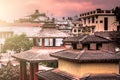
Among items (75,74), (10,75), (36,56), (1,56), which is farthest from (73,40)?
(1,56)

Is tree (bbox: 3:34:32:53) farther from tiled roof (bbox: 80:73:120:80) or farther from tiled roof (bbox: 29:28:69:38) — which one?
tiled roof (bbox: 80:73:120:80)

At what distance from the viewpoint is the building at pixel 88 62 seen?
64.1ft

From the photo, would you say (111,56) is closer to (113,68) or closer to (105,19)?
(113,68)

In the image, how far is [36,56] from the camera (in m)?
28.4

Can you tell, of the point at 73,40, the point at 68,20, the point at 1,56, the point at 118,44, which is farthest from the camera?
the point at 68,20

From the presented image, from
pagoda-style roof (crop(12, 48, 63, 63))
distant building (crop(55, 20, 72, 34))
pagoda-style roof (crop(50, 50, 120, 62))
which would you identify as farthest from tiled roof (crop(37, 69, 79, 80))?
distant building (crop(55, 20, 72, 34))

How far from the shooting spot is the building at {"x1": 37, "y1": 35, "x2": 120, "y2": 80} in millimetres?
19547

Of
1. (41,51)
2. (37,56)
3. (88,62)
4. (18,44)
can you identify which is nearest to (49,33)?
(41,51)

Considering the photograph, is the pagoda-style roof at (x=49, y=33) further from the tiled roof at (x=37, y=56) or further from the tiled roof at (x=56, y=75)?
the tiled roof at (x=56, y=75)

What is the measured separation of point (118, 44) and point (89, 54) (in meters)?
35.7

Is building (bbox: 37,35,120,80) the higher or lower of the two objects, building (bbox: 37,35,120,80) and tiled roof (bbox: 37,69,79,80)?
the higher

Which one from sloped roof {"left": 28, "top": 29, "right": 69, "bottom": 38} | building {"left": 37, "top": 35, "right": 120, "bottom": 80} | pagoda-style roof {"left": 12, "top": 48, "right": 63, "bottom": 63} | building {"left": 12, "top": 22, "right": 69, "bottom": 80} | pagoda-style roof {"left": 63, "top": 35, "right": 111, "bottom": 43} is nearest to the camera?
building {"left": 37, "top": 35, "right": 120, "bottom": 80}

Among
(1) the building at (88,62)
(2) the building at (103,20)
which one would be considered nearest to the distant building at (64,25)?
(2) the building at (103,20)

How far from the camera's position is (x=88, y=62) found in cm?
1972
